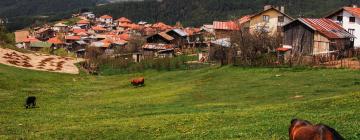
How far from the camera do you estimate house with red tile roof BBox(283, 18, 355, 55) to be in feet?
219

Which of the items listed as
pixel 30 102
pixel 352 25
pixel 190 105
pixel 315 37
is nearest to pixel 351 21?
pixel 352 25

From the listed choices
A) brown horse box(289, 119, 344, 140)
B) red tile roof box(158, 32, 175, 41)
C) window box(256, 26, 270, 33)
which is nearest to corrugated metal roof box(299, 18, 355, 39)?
window box(256, 26, 270, 33)

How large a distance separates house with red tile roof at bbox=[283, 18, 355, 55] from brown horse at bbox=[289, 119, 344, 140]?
5316cm

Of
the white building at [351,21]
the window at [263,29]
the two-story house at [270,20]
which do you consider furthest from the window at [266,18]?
the white building at [351,21]

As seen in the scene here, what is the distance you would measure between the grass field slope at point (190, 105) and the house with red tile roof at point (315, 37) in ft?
63.2

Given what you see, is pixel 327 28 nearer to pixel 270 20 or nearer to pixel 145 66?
pixel 270 20

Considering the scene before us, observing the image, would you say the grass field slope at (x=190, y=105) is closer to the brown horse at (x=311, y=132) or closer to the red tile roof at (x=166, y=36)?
the brown horse at (x=311, y=132)

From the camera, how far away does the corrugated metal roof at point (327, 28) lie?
66750 mm

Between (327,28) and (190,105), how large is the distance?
41278 millimetres

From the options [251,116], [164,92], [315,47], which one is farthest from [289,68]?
[251,116]

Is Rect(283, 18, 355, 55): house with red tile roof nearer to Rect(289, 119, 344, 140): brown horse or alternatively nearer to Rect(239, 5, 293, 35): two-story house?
Rect(239, 5, 293, 35): two-story house

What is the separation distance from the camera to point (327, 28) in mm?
68438

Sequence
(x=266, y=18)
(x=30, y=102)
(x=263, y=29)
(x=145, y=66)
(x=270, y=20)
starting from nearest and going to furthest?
(x=30, y=102) → (x=145, y=66) → (x=263, y=29) → (x=270, y=20) → (x=266, y=18)

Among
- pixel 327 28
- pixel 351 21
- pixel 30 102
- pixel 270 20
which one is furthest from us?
pixel 270 20
